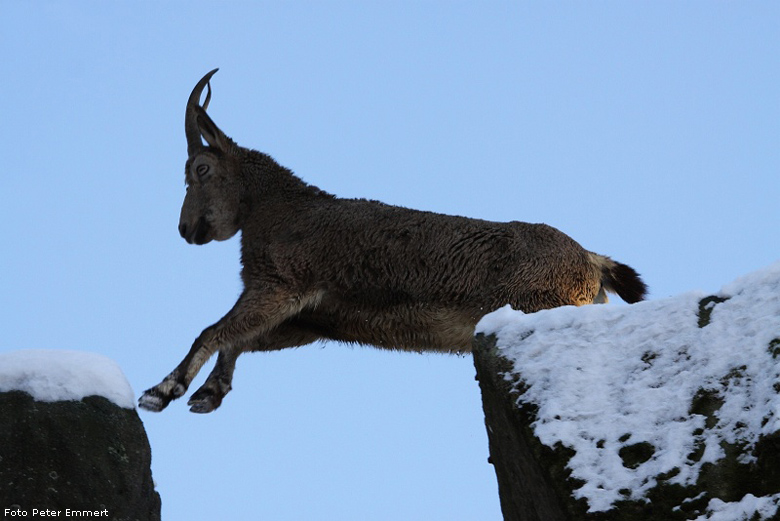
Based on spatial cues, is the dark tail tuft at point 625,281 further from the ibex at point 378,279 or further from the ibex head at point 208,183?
the ibex head at point 208,183

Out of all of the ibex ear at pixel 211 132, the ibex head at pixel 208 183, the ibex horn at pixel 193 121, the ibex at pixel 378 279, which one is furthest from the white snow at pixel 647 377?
the ibex horn at pixel 193 121

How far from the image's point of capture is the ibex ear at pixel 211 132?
1170 centimetres

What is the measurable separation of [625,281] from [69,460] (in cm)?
502

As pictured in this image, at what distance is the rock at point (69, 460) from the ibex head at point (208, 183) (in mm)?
3243

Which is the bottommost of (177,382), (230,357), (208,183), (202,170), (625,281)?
(177,382)

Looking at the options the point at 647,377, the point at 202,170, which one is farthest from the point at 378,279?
the point at 647,377

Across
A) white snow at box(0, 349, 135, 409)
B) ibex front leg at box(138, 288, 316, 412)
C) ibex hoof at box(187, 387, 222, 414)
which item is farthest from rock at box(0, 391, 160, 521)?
ibex hoof at box(187, 387, 222, 414)

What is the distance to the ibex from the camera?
9.52 metres

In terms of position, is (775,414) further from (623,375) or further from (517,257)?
(517,257)

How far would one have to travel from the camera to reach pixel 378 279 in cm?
982

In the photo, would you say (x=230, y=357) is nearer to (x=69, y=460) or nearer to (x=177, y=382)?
(x=177, y=382)

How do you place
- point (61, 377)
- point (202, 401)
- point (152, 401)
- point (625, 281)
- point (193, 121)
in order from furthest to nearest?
1. point (193, 121)
2. point (202, 401)
3. point (625, 281)
4. point (152, 401)
5. point (61, 377)

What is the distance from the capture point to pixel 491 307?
938 centimetres

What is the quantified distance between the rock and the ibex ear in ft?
12.9
